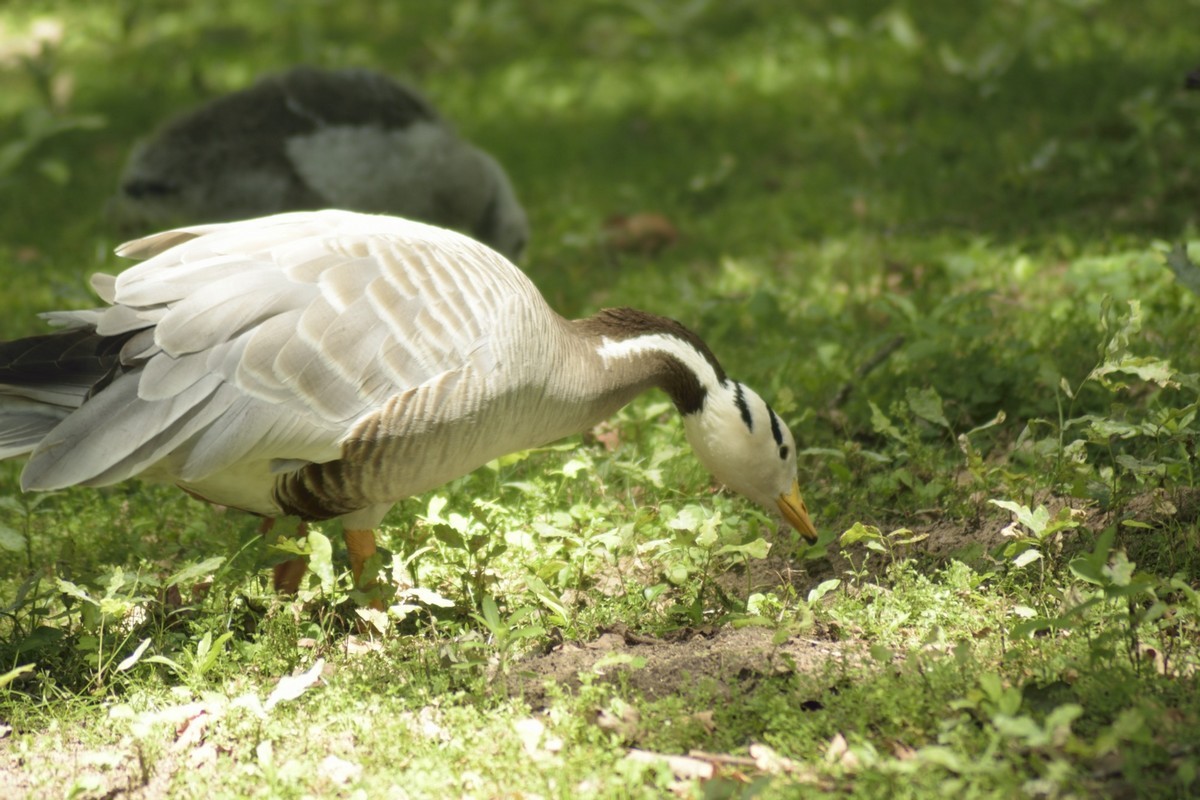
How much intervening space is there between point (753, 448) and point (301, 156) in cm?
365

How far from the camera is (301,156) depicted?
262 inches

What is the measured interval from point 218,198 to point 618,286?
7.44 feet

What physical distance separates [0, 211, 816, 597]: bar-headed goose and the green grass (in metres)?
0.30

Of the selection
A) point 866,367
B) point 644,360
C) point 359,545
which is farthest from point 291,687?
point 866,367

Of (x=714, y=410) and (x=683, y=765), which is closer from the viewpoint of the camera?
(x=683, y=765)

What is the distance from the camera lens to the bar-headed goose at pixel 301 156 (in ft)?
21.9

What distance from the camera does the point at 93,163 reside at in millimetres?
8289

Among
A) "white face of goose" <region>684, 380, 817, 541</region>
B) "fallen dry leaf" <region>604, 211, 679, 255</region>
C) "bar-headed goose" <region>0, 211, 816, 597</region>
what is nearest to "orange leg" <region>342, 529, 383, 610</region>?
"bar-headed goose" <region>0, 211, 816, 597</region>

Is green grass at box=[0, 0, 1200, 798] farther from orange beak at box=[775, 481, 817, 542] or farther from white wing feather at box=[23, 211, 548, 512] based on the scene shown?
white wing feather at box=[23, 211, 548, 512]

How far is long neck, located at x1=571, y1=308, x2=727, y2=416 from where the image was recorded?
4133 mm

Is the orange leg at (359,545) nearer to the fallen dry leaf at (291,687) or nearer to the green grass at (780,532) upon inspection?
the green grass at (780,532)

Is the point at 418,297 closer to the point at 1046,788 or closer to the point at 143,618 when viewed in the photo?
the point at 143,618

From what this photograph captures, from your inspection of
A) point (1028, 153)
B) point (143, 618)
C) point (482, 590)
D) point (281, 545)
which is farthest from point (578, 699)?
point (1028, 153)

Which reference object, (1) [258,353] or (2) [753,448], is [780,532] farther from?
(1) [258,353]
